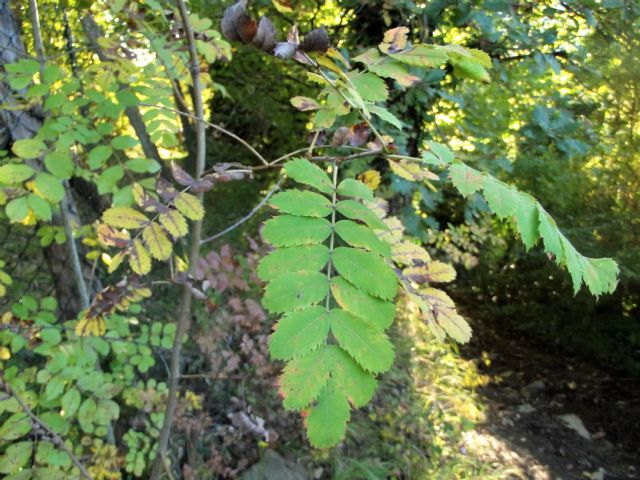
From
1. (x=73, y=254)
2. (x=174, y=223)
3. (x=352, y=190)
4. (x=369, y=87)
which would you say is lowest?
(x=73, y=254)

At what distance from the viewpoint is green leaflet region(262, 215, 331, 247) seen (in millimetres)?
672

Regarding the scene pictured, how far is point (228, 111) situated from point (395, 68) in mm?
3508

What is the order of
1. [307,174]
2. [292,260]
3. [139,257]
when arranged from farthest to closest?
[139,257] < [307,174] < [292,260]

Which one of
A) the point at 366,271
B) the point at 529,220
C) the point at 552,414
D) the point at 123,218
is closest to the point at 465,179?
the point at 529,220

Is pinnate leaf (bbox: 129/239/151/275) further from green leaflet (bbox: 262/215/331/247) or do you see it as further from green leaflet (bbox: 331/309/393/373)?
green leaflet (bbox: 331/309/393/373)

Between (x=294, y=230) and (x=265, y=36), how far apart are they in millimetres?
283

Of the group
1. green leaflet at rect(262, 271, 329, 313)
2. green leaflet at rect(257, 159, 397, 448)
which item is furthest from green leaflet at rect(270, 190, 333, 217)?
green leaflet at rect(262, 271, 329, 313)

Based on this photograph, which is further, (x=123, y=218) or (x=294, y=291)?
(x=123, y=218)

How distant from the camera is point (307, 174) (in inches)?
30.2

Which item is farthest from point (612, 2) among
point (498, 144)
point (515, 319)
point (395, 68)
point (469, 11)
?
point (515, 319)

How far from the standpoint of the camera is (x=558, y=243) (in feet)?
2.39

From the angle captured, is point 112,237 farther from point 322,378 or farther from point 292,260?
point 322,378

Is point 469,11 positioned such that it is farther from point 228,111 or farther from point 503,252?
point 503,252

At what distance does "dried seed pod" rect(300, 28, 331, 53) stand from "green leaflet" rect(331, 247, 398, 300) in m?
0.31
